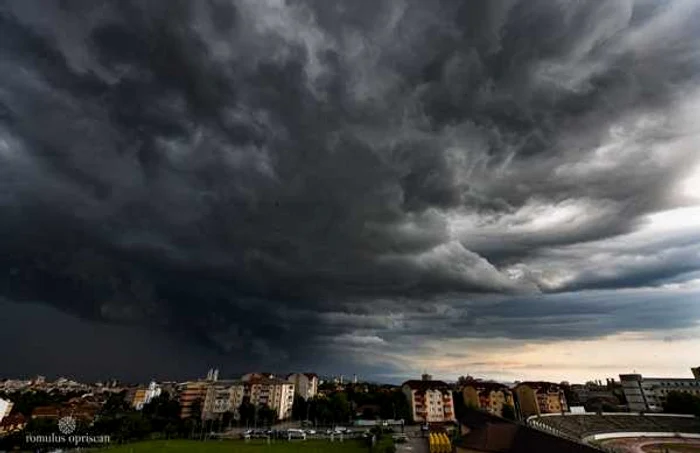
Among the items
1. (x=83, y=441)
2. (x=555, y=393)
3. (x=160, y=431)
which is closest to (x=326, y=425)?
(x=160, y=431)

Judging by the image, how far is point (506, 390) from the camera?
123750 millimetres

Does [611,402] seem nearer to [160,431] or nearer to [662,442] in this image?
[662,442]

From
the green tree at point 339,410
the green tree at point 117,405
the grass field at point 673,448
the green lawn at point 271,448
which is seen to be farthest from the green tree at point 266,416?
the grass field at point 673,448

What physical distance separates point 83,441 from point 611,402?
158 metres

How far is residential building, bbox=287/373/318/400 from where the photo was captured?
440ft

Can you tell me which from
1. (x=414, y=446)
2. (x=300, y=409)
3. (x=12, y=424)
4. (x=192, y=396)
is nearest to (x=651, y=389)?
(x=414, y=446)

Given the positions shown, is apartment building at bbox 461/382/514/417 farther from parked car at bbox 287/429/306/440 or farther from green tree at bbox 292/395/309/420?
parked car at bbox 287/429/306/440

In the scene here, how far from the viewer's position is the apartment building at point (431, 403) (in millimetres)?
107188

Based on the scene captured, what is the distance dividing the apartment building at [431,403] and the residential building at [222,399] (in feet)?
157

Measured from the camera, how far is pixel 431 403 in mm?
108688

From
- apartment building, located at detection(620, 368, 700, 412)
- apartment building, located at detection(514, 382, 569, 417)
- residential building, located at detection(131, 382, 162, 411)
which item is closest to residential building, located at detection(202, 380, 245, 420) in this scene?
residential building, located at detection(131, 382, 162, 411)

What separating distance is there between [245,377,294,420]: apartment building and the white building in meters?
103

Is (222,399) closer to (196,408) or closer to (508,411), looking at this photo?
(196,408)

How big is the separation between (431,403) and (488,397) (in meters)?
22.5
